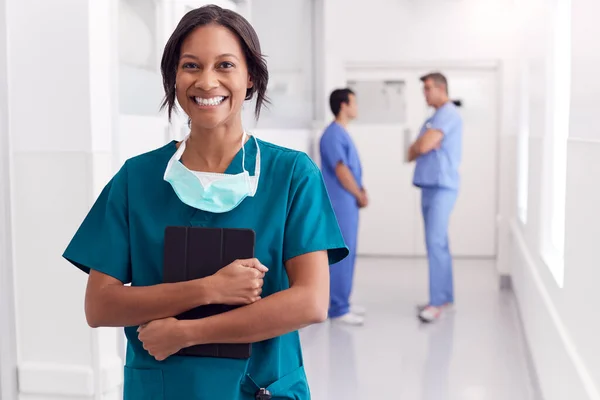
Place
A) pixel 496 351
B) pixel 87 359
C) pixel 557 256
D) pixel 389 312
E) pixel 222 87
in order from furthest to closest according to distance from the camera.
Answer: pixel 389 312 < pixel 496 351 < pixel 557 256 < pixel 87 359 < pixel 222 87

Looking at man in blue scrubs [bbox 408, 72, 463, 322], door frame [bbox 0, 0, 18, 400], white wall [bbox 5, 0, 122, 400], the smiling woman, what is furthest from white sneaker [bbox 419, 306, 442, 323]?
the smiling woman

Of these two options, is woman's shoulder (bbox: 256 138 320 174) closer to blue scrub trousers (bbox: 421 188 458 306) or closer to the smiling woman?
the smiling woman

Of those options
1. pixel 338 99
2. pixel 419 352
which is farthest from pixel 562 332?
pixel 338 99

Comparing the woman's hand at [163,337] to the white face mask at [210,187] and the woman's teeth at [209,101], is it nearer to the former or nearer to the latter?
the white face mask at [210,187]

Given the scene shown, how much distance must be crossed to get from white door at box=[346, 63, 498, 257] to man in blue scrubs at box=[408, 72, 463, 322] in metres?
2.18

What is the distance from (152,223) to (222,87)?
0.83ft

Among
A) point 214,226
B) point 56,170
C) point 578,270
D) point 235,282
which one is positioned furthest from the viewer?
point 56,170

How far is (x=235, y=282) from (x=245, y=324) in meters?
0.07

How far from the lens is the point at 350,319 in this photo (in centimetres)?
449

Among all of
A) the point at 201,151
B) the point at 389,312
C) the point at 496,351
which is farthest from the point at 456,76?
the point at 201,151

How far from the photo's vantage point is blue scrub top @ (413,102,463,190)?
4531 millimetres

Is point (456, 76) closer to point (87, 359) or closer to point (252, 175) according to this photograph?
point (87, 359)

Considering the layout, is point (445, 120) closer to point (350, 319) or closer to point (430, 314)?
point (430, 314)

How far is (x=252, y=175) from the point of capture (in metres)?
1.21
